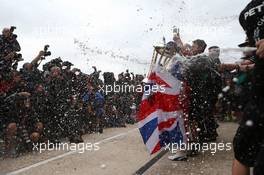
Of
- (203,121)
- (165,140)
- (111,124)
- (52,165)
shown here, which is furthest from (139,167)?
(111,124)

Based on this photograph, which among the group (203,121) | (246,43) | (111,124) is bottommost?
(111,124)

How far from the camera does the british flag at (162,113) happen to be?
7.59 meters

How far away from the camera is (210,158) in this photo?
820 cm

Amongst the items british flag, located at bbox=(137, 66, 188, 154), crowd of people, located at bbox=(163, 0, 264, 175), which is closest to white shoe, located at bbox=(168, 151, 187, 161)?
british flag, located at bbox=(137, 66, 188, 154)

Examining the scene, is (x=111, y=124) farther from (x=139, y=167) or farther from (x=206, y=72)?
(x=139, y=167)

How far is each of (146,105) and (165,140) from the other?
0.67m

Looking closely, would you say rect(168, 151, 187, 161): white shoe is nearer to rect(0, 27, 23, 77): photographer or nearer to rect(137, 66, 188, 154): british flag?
rect(137, 66, 188, 154): british flag

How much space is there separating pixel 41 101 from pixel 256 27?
8354 millimetres

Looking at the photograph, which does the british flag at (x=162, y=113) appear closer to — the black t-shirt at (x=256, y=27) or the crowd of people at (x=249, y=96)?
the crowd of people at (x=249, y=96)

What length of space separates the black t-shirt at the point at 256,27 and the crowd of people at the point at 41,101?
6424mm

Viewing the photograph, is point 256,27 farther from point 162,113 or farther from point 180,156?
point 180,156

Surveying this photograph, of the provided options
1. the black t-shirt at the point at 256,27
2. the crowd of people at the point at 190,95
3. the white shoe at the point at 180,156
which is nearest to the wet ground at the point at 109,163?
the white shoe at the point at 180,156

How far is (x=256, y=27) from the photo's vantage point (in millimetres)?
3412

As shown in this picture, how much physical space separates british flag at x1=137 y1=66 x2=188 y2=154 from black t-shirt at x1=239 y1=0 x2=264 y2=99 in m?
4.27
